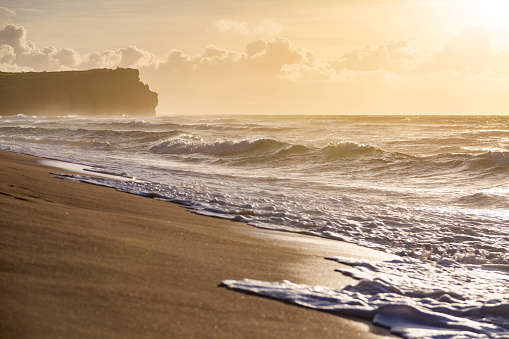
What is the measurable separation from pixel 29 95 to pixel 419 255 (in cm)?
11245

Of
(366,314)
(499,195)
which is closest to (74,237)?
(366,314)

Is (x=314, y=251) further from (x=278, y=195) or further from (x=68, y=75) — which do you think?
(x=68, y=75)

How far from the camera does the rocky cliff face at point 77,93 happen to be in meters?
104

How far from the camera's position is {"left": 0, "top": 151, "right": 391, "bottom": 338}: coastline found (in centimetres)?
236

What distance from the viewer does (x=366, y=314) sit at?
3111 millimetres

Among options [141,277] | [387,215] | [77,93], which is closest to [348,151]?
[387,215]

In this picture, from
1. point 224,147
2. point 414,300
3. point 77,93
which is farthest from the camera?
point 77,93

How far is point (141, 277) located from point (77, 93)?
378 ft

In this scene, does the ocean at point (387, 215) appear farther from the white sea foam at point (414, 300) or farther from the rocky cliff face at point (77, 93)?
the rocky cliff face at point (77, 93)

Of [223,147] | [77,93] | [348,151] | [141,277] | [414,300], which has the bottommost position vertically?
[414,300]

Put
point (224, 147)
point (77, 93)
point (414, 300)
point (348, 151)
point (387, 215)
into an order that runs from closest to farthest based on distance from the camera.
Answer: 1. point (414, 300)
2. point (387, 215)
3. point (348, 151)
4. point (224, 147)
5. point (77, 93)

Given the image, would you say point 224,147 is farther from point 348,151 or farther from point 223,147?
point 348,151

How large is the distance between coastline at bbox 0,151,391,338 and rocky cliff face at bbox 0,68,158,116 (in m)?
110

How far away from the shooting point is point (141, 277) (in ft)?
9.82
